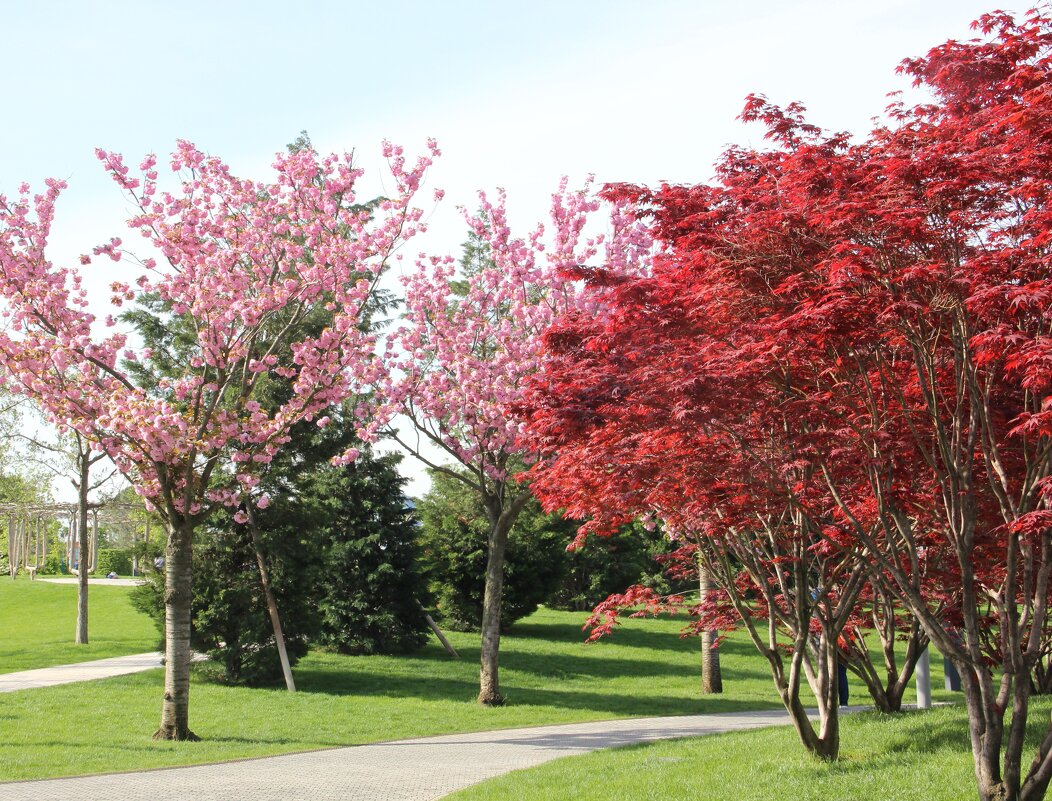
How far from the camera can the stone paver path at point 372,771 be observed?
8.99m

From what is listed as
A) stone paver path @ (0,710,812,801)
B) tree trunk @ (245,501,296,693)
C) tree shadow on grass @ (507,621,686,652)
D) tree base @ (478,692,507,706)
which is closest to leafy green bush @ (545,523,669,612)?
tree shadow on grass @ (507,621,686,652)

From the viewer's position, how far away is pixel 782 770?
8320mm

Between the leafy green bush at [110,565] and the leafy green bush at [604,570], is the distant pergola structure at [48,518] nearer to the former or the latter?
the leafy green bush at [110,565]

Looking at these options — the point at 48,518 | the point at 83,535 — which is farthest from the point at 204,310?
the point at 48,518

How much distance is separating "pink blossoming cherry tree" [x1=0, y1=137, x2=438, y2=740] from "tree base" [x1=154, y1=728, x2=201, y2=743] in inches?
0.8

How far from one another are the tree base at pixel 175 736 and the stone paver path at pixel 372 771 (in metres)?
1.89

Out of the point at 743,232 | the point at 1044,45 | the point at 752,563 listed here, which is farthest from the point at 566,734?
the point at 1044,45

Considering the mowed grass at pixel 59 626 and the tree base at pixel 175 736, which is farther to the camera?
the mowed grass at pixel 59 626

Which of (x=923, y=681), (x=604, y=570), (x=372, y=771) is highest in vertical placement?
(x=923, y=681)

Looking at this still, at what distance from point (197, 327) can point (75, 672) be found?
9.49 meters

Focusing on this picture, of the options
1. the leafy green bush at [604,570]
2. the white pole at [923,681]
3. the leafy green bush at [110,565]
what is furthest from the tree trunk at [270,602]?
the leafy green bush at [110,565]

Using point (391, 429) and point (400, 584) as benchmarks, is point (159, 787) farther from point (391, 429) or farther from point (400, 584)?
point (400, 584)

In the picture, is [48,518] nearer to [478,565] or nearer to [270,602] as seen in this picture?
[478,565]

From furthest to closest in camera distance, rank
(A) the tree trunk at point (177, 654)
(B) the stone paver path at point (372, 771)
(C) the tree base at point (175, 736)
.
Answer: (A) the tree trunk at point (177, 654)
(C) the tree base at point (175, 736)
(B) the stone paver path at point (372, 771)
